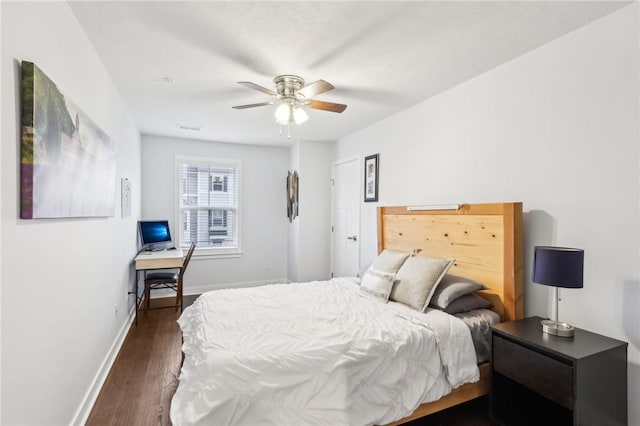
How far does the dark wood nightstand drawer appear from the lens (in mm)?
1675

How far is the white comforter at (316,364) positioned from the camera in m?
1.60

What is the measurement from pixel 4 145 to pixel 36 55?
509 mm

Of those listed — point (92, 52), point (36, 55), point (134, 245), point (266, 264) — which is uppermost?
point (92, 52)

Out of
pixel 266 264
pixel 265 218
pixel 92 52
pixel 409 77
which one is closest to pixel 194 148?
pixel 265 218

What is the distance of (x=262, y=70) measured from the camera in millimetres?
2576

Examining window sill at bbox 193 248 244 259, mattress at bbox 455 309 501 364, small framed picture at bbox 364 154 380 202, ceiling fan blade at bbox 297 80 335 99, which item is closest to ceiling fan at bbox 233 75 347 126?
ceiling fan blade at bbox 297 80 335 99

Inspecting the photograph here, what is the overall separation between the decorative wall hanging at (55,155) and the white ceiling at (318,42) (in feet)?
2.21

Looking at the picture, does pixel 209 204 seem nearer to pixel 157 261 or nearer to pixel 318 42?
A: pixel 157 261

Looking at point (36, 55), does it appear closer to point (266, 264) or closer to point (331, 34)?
point (331, 34)

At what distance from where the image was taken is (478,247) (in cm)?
261

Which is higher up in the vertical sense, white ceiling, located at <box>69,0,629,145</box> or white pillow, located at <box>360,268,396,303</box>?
white ceiling, located at <box>69,0,629,145</box>

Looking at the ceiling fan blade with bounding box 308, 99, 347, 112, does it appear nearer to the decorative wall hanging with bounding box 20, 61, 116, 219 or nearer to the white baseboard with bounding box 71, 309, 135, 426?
the decorative wall hanging with bounding box 20, 61, 116, 219

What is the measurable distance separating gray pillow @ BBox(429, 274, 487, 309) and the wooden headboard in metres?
0.14

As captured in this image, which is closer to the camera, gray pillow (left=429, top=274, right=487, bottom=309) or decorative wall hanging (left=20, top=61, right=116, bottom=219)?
decorative wall hanging (left=20, top=61, right=116, bottom=219)
